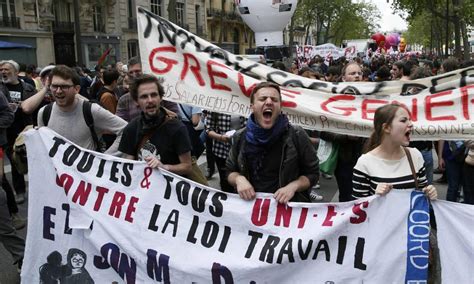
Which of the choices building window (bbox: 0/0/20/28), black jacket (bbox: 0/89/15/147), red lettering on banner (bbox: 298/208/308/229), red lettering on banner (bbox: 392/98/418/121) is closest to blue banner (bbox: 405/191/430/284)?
red lettering on banner (bbox: 298/208/308/229)

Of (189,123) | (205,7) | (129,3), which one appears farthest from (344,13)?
(189,123)

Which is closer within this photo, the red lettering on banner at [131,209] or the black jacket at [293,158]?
the black jacket at [293,158]

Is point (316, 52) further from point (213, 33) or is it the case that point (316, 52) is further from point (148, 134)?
point (213, 33)

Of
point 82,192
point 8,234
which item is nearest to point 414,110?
point 82,192

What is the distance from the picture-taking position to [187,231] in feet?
10.6

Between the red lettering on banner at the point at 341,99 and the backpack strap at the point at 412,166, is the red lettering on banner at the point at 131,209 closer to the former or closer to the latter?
the red lettering on banner at the point at 341,99

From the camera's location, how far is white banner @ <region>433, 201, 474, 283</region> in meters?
2.77

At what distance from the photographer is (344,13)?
63000 mm

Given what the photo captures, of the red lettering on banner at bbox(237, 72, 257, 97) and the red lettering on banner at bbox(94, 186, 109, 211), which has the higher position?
the red lettering on banner at bbox(237, 72, 257, 97)

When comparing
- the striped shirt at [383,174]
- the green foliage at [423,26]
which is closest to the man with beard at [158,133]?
the striped shirt at [383,174]

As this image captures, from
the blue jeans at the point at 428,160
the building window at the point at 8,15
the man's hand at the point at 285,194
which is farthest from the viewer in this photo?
the building window at the point at 8,15

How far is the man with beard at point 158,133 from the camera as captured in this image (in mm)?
3467

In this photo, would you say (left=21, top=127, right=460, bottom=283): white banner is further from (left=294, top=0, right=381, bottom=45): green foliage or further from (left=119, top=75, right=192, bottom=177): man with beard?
(left=294, top=0, right=381, bottom=45): green foliage

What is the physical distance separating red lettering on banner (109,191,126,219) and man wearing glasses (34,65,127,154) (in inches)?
22.3
